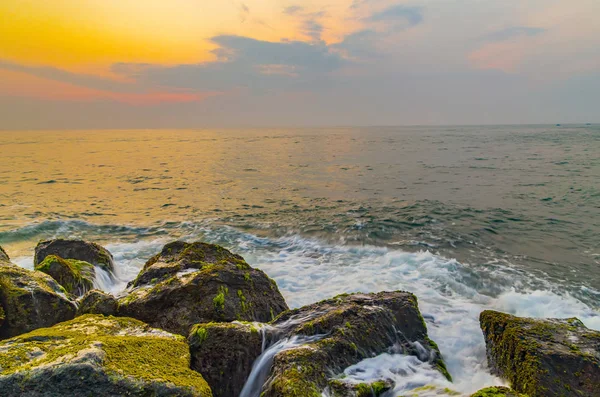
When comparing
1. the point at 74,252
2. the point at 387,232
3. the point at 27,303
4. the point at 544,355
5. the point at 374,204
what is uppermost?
the point at 27,303

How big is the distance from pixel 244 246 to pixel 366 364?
954cm

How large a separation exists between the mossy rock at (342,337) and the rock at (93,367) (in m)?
1.09

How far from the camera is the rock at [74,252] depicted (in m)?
10.0

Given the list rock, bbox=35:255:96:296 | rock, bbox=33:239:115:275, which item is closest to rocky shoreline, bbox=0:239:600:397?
rock, bbox=35:255:96:296

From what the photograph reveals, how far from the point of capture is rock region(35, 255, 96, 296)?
802 centimetres

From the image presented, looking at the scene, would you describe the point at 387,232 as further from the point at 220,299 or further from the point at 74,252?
the point at 74,252

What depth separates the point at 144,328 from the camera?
5.22 metres

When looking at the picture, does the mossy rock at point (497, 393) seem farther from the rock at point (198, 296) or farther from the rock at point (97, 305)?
the rock at point (97, 305)

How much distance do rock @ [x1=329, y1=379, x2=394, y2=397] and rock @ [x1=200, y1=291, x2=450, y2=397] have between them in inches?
1.7

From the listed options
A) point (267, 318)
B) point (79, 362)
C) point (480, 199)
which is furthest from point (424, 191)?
point (79, 362)

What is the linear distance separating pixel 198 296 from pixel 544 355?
5636mm

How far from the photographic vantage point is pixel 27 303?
18.9 feet

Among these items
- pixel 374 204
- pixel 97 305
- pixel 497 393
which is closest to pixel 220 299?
pixel 97 305

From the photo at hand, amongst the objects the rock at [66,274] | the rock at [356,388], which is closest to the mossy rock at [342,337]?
the rock at [356,388]
